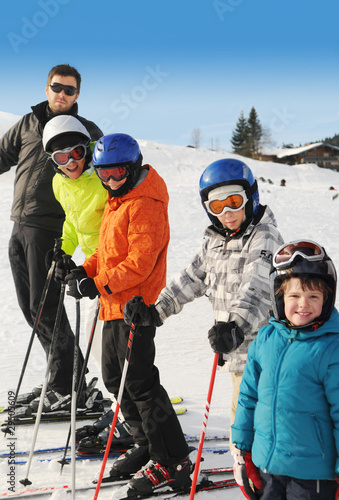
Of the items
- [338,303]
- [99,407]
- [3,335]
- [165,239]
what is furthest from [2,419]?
[338,303]

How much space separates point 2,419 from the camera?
427cm

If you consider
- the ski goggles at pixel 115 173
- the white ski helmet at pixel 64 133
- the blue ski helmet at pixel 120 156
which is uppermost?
the white ski helmet at pixel 64 133

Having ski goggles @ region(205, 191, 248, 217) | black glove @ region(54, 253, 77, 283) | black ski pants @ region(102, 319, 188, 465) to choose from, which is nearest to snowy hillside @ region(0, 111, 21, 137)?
black glove @ region(54, 253, 77, 283)

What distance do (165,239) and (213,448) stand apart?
1.60m

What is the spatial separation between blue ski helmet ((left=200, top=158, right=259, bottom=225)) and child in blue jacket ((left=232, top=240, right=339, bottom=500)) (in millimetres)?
680

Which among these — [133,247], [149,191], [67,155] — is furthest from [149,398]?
[67,155]

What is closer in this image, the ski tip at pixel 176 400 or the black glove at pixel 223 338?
the black glove at pixel 223 338

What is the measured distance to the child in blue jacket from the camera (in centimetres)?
191

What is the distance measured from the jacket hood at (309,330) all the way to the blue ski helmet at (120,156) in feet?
4.80

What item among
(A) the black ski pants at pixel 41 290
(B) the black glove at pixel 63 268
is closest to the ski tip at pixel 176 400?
(A) the black ski pants at pixel 41 290

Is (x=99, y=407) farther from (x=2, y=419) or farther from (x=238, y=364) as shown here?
(x=238, y=364)

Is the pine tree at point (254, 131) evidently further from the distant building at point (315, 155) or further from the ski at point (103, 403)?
the ski at point (103, 403)

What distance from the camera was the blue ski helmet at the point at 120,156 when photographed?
10.3 ft

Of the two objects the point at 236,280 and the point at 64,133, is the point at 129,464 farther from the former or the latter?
the point at 64,133
